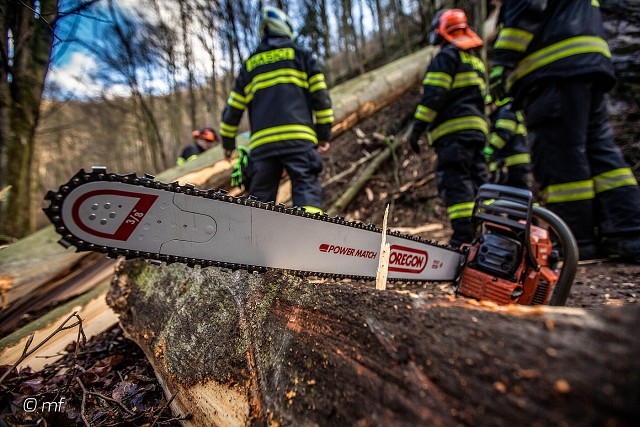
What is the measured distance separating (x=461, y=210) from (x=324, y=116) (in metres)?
1.46

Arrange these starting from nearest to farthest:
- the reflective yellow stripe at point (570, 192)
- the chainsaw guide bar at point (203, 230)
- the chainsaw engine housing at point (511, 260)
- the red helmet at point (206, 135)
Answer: the chainsaw guide bar at point (203, 230) → the chainsaw engine housing at point (511, 260) → the reflective yellow stripe at point (570, 192) → the red helmet at point (206, 135)

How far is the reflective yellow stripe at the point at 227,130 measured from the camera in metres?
2.92

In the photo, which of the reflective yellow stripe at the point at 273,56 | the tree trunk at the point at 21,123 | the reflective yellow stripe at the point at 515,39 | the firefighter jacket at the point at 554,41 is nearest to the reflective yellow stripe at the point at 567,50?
the firefighter jacket at the point at 554,41

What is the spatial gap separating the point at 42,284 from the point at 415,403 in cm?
308

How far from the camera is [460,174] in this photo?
112 inches

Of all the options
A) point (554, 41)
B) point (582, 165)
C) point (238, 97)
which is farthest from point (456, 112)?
point (238, 97)

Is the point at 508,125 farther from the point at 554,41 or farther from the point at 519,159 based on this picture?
the point at 554,41

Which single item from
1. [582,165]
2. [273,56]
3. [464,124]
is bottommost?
[582,165]

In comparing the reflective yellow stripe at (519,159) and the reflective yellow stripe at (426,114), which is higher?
the reflective yellow stripe at (426,114)

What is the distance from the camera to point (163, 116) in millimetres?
19656

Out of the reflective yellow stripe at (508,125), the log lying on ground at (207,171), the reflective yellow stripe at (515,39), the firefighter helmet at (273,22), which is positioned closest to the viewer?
the reflective yellow stripe at (515,39)

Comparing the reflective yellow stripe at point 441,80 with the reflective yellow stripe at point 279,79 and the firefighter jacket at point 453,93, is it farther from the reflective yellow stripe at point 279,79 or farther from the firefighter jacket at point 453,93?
the reflective yellow stripe at point 279,79

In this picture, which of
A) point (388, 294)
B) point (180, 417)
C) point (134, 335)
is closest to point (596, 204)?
point (388, 294)

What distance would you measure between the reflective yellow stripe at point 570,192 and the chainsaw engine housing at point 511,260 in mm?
903
